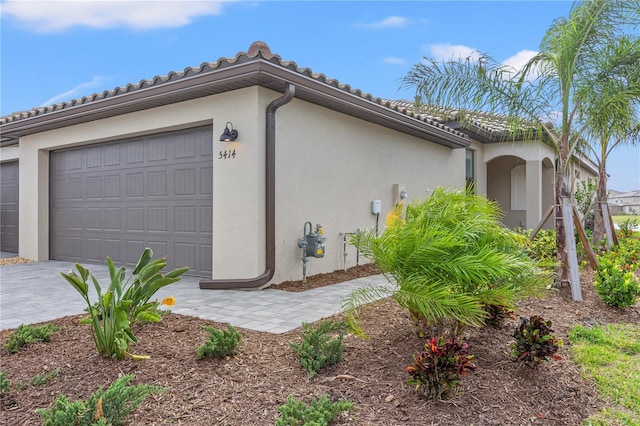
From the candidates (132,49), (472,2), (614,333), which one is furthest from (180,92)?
(614,333)

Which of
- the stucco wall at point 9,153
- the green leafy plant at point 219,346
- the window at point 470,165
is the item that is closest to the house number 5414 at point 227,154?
the green leafy plant at point 219,346

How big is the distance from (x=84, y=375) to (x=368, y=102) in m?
6.14

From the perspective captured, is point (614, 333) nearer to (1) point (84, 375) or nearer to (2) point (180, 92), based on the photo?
(1) point (84, 375)

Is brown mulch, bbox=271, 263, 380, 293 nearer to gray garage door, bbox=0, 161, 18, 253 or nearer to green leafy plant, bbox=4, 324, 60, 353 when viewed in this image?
green leafy plant, bbox=4, 324, 60, 353

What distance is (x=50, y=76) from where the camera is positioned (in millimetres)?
7973

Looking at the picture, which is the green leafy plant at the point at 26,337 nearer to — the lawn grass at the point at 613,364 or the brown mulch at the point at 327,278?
the brown mulch at the point at 327,278

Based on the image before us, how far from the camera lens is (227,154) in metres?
6.79

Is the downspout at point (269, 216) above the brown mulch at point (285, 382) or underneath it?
above

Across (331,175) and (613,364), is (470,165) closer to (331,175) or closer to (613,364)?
(331,175)

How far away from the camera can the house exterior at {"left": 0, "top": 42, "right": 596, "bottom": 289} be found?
257 inches

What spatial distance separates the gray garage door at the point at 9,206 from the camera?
11.9 m

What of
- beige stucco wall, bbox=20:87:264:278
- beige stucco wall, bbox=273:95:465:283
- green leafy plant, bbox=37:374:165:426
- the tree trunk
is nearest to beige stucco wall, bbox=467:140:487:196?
the tree trunk

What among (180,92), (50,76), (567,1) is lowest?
(180,92)

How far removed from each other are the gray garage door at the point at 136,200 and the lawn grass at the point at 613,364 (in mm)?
5445
